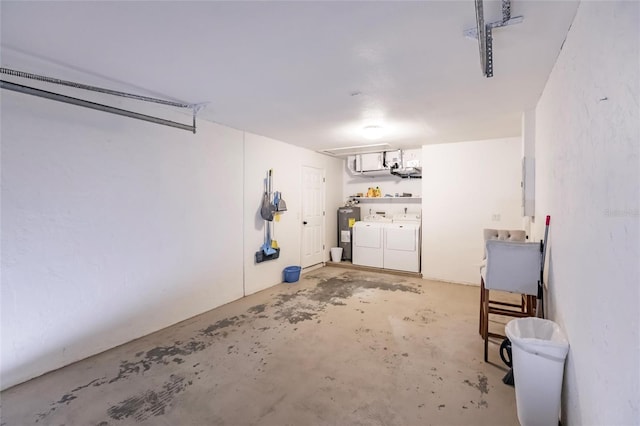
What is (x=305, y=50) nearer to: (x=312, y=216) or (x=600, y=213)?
(x=600, y=213)

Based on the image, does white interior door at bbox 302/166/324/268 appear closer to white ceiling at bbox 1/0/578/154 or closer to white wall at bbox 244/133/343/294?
white wall at bbox 244/133/343/294

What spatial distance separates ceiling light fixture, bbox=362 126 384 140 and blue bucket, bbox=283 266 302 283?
248 cm

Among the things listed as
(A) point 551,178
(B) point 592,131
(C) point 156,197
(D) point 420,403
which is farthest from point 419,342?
(C) point 156,197

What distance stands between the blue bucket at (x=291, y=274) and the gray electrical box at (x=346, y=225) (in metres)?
1.67

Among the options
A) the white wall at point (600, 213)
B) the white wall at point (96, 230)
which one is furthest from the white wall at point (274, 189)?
the white wall at point (600, 213)

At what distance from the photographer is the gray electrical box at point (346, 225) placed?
639 cm

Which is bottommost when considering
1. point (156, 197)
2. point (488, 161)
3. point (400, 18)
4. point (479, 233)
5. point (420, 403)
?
point (420, 403)

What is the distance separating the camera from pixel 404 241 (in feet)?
17.9

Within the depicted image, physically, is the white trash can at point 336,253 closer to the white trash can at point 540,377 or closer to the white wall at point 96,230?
the white wall at point 96,230

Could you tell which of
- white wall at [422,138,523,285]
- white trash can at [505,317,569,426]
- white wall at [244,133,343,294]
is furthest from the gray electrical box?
white trash can at [505,317,569,426]

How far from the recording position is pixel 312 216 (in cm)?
588

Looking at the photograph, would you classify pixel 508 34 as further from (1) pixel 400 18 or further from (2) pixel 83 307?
(2) pixel 83 307

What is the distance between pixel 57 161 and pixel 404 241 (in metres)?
4.87

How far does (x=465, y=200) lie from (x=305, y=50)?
3.90 meters
